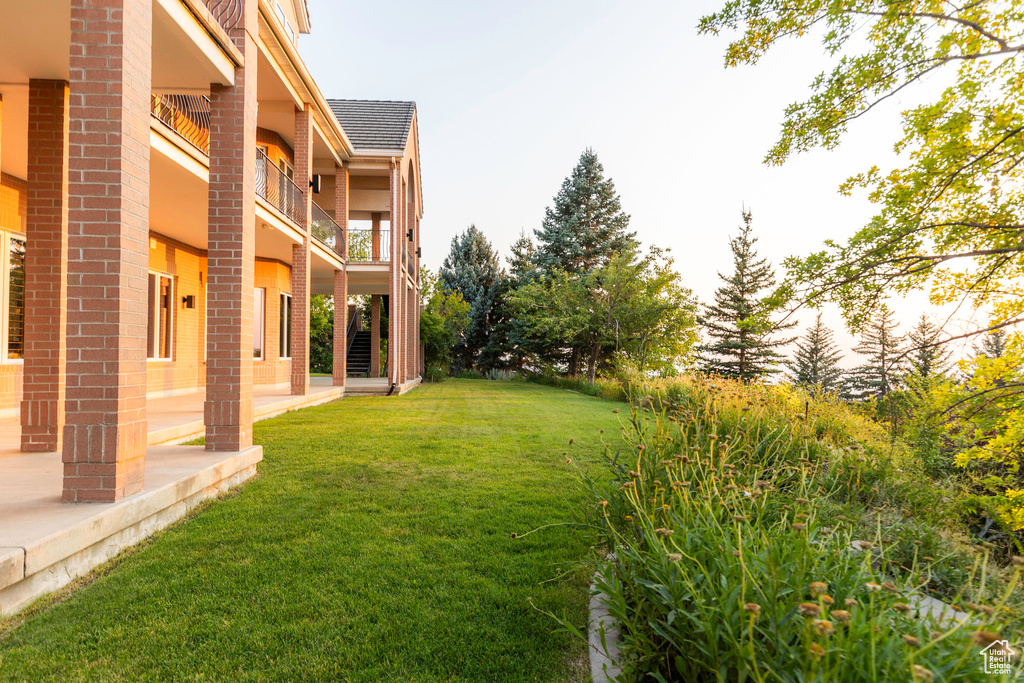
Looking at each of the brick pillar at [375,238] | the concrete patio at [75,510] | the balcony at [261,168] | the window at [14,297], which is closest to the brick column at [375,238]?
the brick pillar at [375,238]

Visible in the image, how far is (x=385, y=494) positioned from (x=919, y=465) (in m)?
5.64

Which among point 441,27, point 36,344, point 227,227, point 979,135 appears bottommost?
point 36,344

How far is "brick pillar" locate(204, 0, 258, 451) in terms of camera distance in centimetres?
536

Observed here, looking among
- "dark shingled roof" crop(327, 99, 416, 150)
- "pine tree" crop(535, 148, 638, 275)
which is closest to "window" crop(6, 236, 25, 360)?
"dark shingled roof" crop(327, 99, 416, 150)

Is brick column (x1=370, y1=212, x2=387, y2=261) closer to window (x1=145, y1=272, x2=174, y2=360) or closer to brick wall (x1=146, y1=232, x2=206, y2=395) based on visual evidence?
brick wall (x1=146, y1=232, x2=206, y2=395)

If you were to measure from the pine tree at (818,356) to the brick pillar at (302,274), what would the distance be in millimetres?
41565

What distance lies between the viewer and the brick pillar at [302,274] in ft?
37.6

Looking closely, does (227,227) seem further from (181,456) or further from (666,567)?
(666,567)

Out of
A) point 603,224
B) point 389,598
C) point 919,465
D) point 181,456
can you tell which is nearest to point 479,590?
point 389,598

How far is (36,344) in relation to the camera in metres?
5.46

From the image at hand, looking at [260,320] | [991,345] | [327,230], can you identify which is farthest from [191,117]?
[991,345]

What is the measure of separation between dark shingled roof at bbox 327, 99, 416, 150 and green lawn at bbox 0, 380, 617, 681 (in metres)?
12.3

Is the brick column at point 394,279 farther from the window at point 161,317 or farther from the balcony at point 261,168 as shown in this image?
the window at point 161,317

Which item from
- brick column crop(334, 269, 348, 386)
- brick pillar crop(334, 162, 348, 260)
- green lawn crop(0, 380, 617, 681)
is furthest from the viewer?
brick pillar crop(334, 162, 348, 260)
